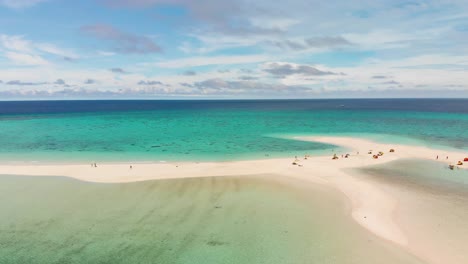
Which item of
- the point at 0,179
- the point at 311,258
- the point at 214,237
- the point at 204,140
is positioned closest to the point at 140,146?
the point at 204,140

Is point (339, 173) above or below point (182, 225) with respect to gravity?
above

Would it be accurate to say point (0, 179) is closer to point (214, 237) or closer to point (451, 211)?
point (214, 237)

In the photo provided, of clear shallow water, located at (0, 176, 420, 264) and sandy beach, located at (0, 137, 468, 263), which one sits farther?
sandy beach, located at (0, 137, 468, 263)

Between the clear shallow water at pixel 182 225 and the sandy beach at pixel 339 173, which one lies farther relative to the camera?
the sandy beach at pixel 339 173
